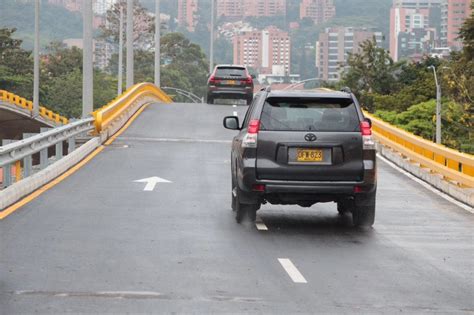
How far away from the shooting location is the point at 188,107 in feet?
163

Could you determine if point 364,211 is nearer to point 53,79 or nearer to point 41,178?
point 41,178

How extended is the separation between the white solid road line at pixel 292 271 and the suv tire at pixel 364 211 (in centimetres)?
291

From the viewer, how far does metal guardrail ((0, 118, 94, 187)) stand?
61.1 feet

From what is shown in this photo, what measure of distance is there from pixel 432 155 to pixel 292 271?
12.9 m

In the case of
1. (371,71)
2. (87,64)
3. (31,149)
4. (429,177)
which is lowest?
(429,177)

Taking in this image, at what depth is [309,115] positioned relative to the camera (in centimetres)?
1503

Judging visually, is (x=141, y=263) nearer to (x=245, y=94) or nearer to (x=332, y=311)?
(x=332, y=311)

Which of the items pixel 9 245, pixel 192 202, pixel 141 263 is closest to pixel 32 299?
pixel 141 263

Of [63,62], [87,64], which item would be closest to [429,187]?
[87,64]

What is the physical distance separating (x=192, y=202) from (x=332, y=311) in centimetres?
930

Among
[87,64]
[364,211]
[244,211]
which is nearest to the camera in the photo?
[364,211]

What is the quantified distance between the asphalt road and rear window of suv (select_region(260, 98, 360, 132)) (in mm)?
1365

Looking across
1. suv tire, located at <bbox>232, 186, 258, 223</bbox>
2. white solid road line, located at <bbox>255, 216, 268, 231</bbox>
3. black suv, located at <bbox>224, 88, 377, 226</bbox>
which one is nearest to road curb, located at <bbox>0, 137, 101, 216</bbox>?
suv tire, located at <bbox>232, 186, 258, 223</bbox>

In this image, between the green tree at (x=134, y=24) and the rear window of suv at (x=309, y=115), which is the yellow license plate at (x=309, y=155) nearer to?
the rear window of suv at (x=309, y=115)
